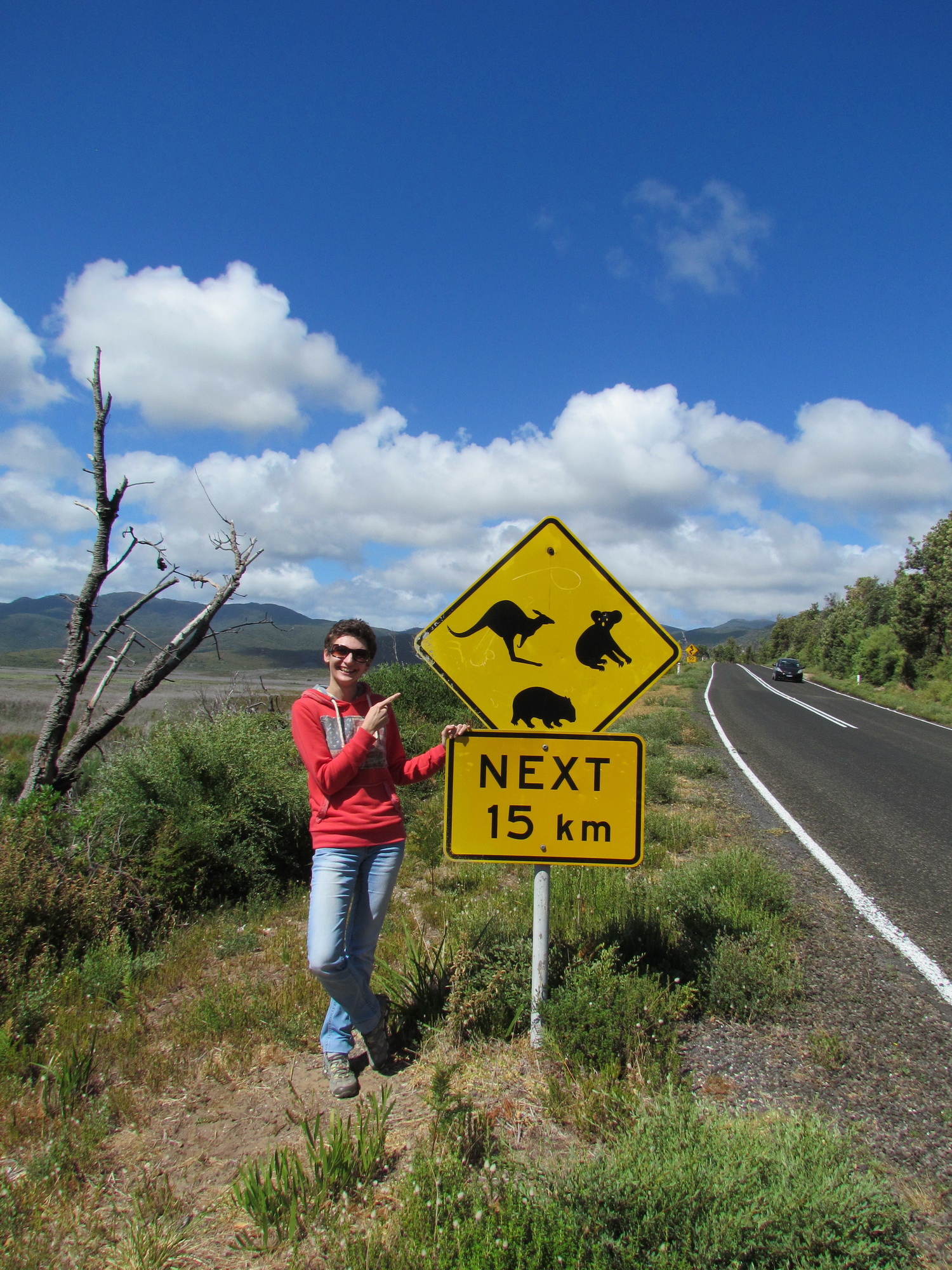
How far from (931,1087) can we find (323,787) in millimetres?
2606

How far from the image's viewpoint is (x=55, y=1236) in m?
2.05

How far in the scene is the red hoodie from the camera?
284 cm

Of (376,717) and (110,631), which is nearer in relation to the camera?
(376,717)

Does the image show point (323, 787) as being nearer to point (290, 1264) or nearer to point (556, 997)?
point (556, 997)

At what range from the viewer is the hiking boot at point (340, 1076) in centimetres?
268

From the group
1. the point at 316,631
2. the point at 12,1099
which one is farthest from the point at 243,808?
the point at 316,631

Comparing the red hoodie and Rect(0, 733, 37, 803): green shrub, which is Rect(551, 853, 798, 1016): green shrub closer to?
the red hoodie

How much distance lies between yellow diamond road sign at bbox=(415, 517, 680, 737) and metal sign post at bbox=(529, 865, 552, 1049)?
64 cm

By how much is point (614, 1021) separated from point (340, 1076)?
1.10 m

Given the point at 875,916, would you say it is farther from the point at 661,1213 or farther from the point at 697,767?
the point at 697,767

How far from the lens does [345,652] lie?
3047 mm

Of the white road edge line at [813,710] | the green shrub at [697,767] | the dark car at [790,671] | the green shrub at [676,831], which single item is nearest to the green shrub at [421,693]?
the green shrub at [697,767]

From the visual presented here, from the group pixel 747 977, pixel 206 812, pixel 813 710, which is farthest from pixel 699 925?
pixel 813 710

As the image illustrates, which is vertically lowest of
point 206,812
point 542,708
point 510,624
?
point 206,812
